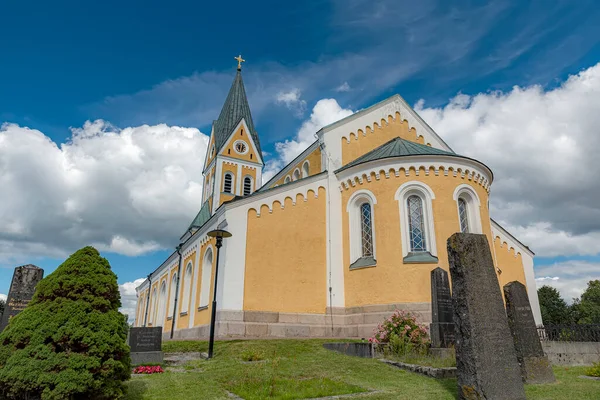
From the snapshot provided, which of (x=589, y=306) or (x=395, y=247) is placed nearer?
(x=395, y=247)

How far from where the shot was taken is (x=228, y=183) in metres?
40.3

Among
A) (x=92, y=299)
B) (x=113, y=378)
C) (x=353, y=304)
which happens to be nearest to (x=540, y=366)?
(x=113, y=378)

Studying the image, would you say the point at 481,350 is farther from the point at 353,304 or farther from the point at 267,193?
the point at 267,193

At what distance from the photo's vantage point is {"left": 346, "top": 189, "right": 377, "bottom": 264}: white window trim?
17875 millimetres

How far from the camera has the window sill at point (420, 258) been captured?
15898mm

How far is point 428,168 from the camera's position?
17234 mm

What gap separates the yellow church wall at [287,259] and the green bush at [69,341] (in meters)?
10.5

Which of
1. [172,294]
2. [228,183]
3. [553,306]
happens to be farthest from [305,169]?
[553,306]

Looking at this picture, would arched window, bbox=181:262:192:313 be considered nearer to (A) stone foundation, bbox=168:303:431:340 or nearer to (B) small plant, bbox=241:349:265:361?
(A) stone foundation, bbox=168:303:431:340

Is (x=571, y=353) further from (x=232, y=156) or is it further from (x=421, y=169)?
(x=232, y=156)

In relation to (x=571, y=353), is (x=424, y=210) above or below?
above

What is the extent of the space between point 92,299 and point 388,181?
45.4 feet

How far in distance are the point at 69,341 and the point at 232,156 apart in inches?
1422

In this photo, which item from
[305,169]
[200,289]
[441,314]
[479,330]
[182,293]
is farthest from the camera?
[182,293]
